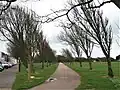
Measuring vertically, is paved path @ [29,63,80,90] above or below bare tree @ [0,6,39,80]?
below

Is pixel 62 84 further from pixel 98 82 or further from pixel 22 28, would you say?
pixel 22 28

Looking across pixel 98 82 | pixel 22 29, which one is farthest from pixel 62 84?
pixel 22 29

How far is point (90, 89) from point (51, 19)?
7427mm

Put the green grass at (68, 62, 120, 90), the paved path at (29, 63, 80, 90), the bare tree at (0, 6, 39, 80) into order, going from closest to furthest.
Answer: the green grass at (68, 62, 120, 90), the paved path at (29, 63, 80, 90), the bare tree at (0, 6, 39, 80)

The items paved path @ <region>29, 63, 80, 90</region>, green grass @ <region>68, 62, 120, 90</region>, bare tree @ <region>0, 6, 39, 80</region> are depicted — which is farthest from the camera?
bare tree @ <region>0, 6, 39, 80</region>

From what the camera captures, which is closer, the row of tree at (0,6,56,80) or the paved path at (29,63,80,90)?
the paved path at (29,63,80,90)

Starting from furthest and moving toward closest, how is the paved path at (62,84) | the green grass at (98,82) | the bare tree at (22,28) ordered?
the bare tree at (22,28)
the paved path at (62,84)
the green grass at (98,82)

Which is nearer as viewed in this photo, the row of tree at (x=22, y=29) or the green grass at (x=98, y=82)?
the green grass at (x=98, y=82)

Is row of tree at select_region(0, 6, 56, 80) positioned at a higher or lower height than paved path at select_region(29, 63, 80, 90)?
higher

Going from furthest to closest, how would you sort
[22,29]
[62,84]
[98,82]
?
[22,29]
[98,82]
[62,84]

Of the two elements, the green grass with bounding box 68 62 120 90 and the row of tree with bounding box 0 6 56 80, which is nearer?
the green grass with bounding box 68 62 120 90

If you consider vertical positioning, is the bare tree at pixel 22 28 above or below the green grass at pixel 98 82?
above

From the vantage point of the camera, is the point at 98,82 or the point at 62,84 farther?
the point at 98,82

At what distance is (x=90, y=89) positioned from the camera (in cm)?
1756
